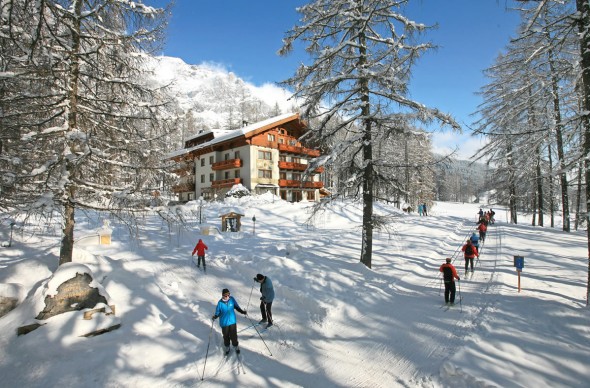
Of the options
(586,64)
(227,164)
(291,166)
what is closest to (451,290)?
(586,64)

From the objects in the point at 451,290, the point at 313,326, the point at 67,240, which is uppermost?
the point at 67,240

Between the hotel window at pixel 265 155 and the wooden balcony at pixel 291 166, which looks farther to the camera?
the wooden balcony at pixel 291 166

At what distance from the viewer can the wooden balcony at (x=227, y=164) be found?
37103 millimetres

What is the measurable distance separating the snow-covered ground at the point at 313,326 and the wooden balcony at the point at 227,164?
24.3 metres

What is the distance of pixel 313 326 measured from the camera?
769cm

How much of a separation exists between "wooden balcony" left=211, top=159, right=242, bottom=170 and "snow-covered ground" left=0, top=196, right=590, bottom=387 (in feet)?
79.6

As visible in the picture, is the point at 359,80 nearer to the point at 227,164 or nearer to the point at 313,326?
the point at 313,326

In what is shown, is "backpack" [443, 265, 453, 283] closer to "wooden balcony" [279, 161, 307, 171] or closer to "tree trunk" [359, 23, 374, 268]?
"tree trunk" [359, 23, 374, 268]

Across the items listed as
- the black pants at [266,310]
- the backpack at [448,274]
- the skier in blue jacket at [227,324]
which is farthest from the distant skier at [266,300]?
the backpack at [448,274]

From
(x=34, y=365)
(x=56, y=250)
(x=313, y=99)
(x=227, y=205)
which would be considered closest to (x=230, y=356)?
(x=34, y=365)

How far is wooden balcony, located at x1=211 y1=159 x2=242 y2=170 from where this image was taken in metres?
37.1

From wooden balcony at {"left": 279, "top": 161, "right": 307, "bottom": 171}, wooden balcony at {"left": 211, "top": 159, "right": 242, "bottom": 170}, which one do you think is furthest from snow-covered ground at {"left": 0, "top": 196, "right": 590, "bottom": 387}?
wooden balcony at {"left": 279, "top": 161, "right": 307, "bottom": 171}

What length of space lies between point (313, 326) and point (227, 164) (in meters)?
32.4

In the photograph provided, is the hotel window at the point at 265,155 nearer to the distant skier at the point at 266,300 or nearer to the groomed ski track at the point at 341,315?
the groomed ski track at the point at 341,315
